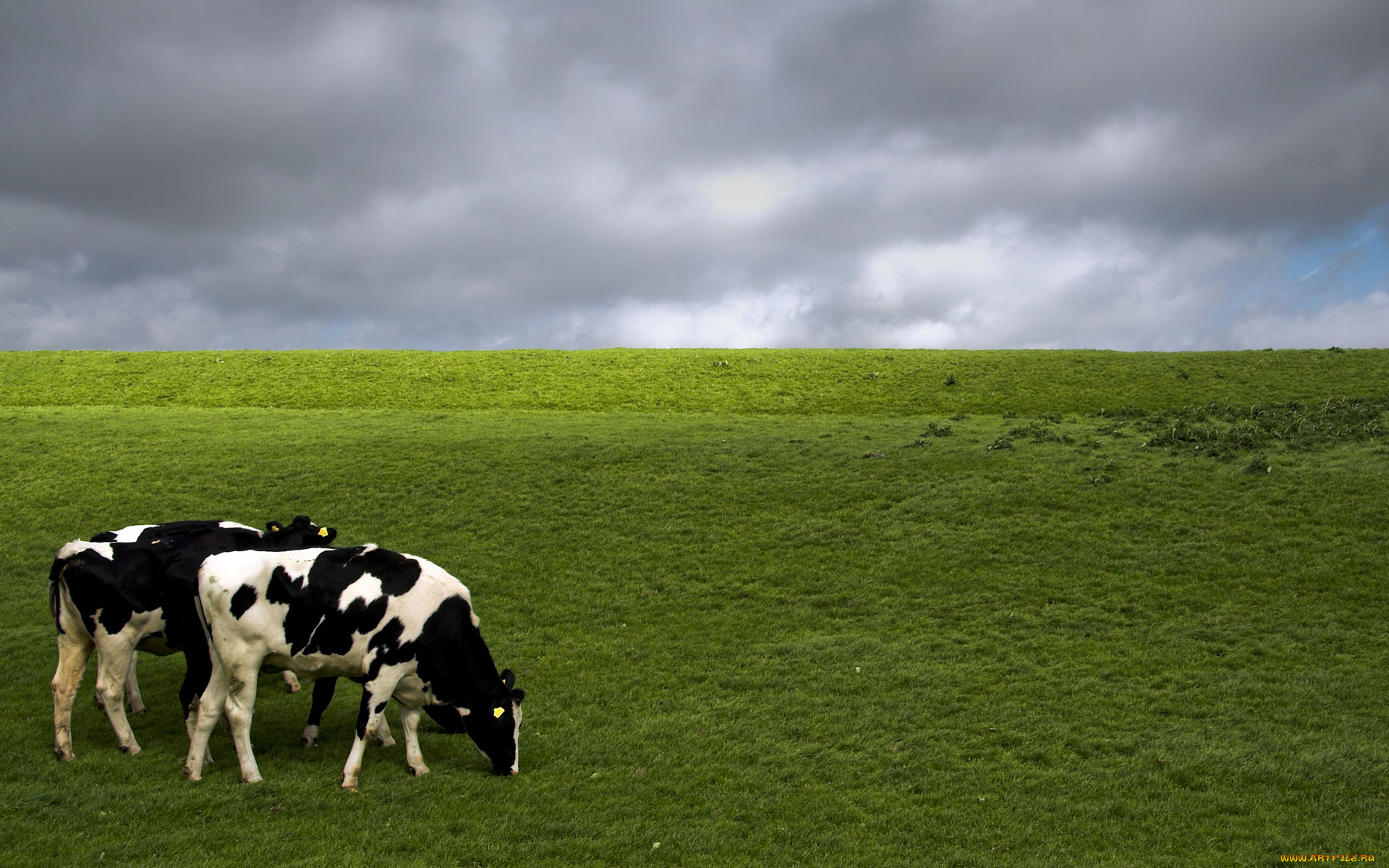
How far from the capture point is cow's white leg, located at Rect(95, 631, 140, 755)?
10.6 meters

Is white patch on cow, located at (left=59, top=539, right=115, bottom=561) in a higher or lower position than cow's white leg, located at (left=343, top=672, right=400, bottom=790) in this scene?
higher

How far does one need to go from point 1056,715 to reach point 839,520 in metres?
9.68

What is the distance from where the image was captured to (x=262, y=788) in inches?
380

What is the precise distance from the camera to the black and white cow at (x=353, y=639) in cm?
976

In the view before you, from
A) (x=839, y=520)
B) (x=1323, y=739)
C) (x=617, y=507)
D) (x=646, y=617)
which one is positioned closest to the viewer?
(x=1323, y=739)

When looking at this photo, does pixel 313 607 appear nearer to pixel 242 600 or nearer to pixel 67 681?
pixel 242 600

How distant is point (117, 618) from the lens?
1066cm

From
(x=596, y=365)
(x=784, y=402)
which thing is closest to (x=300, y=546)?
(x=784, y=402)

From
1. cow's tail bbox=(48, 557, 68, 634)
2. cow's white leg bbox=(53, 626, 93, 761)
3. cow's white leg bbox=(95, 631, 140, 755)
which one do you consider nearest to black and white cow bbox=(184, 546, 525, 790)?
cow's white leg bbox=(95, 631, 140, 755)

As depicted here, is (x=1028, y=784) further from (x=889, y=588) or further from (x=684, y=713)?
(x=889, y=588)

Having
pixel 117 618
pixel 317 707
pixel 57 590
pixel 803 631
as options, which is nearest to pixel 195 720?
pixel 317 707

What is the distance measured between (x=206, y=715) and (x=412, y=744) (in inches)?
89.0

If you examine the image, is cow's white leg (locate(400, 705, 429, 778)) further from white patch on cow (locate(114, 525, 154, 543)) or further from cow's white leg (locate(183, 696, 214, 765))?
white patch on cow (locate(114, 525, 154, 543))

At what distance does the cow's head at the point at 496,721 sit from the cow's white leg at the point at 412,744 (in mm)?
252
